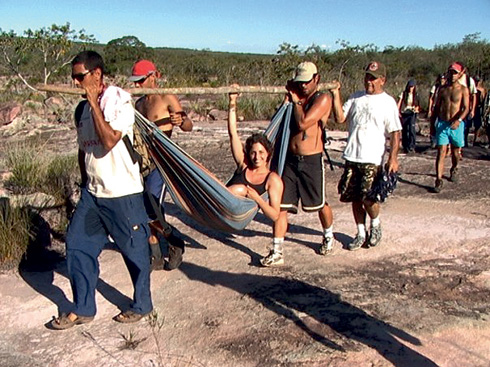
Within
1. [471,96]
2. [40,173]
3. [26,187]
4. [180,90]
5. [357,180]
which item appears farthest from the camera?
[471,96]

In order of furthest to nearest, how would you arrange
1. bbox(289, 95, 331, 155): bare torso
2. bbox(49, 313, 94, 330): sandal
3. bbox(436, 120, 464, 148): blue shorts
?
bbox(436, 120, 464, 148): blue shorts → bbox(289, 95, 331, 155): bare torso → bbox(49, 313, 94, 330): sandal

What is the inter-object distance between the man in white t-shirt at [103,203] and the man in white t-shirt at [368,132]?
6.72ft

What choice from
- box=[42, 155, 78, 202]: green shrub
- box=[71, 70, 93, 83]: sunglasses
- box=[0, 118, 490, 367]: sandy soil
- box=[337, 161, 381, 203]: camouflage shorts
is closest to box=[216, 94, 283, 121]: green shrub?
box=[42, 155, 78, 202]: green shrub

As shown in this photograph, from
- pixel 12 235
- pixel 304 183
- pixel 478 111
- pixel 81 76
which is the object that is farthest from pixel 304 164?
pixel 478 111

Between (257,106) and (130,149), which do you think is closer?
(130,149)

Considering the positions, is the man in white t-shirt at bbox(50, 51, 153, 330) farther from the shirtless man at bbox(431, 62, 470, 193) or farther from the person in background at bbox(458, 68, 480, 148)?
the person in background at bbox(458, 68, 480, 148)

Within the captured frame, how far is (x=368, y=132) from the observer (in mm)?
5004

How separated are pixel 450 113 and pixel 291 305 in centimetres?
428

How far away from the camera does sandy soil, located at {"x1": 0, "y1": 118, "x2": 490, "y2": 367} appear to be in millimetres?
3422

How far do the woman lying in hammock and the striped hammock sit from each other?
0.61 ft

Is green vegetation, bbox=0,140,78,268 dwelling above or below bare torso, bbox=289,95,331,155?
below

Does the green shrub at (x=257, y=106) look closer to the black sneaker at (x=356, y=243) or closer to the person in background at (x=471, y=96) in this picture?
the person in background at (x=471, y=96)

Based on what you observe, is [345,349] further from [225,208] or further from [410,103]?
[410,103]

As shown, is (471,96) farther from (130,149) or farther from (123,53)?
(123,53)
